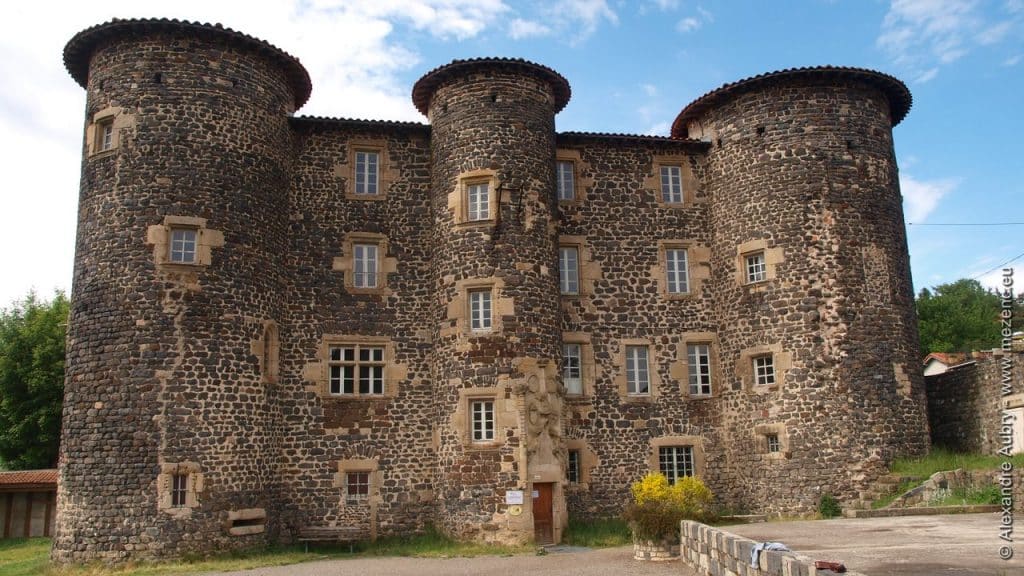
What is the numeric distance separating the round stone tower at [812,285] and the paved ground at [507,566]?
5.61 metres

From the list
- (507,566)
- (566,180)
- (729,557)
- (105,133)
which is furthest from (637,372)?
(105,133)

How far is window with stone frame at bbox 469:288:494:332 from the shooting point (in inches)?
829

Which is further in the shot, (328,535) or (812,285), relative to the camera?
(812,285)

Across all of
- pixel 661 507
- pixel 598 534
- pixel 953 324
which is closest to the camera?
pixel 661 507

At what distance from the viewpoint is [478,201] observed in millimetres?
21797

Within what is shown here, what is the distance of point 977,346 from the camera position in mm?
36719

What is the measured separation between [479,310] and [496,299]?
0.56 meters

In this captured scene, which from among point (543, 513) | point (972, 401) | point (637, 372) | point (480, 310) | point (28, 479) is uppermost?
point (480, 310)

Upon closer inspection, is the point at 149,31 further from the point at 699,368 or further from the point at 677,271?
the point at 699,368

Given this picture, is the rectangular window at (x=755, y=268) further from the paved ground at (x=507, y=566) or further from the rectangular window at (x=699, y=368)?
the paved ground at (x=507, y=566)

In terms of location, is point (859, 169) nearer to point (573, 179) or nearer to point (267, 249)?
point (573, 179)

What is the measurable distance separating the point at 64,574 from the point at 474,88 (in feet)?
48.3

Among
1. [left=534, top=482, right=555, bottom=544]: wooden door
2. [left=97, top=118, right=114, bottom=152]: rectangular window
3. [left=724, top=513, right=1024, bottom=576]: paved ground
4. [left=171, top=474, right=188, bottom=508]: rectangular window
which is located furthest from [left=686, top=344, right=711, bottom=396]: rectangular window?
[left=97, top=118, right=114, bottom=152]: rectangular window

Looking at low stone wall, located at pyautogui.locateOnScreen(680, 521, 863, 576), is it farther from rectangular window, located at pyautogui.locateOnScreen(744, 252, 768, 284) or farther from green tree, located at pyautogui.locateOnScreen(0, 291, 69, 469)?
green tree, located at pyautogui.locateOnScreen(0, 291, 69, 469)
